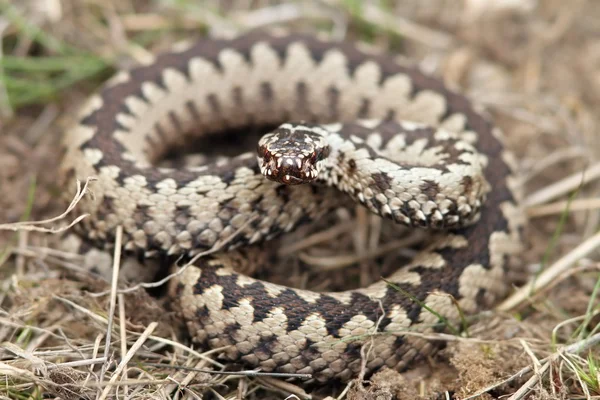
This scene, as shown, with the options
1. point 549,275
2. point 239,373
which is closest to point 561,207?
point 549,275

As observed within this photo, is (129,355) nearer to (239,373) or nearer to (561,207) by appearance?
(239,373)

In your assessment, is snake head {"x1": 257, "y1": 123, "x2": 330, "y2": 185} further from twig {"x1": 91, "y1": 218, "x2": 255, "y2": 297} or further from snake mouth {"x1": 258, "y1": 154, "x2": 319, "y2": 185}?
→ twig {"x1": 91, "y1": 218, "x2": 255, "y2": 297}

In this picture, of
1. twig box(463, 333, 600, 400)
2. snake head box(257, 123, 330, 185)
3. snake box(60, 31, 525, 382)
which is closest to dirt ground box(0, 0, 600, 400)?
twig box(463, 333, 600, 400)

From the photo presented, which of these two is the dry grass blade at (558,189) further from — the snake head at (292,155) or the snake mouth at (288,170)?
the snake mouth at (288,170)

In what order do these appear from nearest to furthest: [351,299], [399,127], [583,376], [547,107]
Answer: [583,376] < [351,299] < [399,127] < [547,107]

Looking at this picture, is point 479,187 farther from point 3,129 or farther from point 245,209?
point 3,129

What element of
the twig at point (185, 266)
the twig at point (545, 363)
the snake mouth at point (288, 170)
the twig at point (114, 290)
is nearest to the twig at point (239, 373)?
the twig at point (114, 290)

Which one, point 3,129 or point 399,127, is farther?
point 3,129

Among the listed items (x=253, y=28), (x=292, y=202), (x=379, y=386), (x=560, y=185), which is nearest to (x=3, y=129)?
(x=253, y=28)

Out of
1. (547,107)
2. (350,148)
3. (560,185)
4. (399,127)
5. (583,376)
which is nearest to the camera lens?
(583,376)

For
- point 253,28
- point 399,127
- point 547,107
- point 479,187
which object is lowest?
point 479,187
